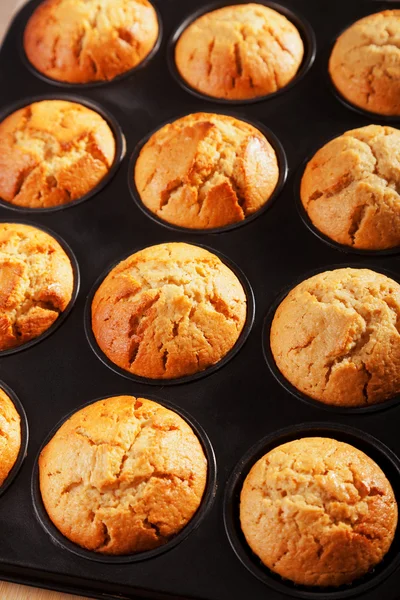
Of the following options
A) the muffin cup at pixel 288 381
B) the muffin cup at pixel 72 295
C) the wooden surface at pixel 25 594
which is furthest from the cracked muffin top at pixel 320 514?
the muffin cup at pixel 72 295

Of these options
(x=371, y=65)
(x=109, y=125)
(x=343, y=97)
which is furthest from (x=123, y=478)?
(x=371, y=65)

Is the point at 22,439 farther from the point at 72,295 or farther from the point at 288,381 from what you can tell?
the point at 288,381

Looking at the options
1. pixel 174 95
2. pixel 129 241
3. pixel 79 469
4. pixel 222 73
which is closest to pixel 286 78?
pixel 222 73

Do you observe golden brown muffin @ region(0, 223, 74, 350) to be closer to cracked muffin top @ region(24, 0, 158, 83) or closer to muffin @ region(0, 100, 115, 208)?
muffin @ region(0, 100, 115, 208)

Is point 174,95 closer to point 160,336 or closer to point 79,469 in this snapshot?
point 160,336

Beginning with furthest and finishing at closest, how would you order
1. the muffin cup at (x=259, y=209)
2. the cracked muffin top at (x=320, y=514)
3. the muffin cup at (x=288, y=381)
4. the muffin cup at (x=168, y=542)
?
the muffin cup at (x=259, y=209) → the muffin cup at (x=288, y=381) → the muffin cup at (x=168, y=542) → the cracked muffin top at (x=320, y=514)

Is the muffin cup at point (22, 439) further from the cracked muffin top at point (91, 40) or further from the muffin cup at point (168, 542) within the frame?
the cracked muffin top at point (91, 40)
